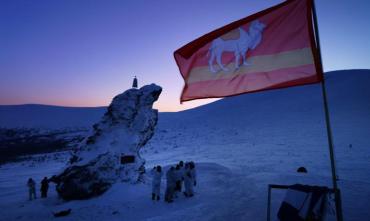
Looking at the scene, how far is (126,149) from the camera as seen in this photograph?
45.2 feet

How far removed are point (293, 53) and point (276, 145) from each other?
24.6 m

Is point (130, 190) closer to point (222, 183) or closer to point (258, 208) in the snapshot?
point (222, 183)

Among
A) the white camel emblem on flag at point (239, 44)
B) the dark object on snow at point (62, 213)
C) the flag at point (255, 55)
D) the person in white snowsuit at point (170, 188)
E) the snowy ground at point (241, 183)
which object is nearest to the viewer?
the flag at point (255, 55)

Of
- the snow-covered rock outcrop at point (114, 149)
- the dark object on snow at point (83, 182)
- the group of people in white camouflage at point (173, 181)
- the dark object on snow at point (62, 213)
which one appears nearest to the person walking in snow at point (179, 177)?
the group of people in white camouflage at point (173, 181)

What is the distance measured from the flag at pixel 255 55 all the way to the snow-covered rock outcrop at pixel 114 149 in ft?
23.2

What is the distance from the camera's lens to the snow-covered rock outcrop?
12508 mm

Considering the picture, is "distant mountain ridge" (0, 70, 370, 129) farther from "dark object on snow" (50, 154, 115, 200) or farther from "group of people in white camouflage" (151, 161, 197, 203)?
"dark object on snow" (50, 154, 115, 200)

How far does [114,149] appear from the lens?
→ 533 inches

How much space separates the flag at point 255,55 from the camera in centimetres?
610

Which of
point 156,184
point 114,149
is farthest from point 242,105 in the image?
point 156,184

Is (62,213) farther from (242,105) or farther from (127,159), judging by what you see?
(242,105)

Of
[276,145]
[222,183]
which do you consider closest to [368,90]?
[276,145]

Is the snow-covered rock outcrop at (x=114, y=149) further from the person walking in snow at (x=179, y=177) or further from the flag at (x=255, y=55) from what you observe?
the flag at (x=255, y=55)

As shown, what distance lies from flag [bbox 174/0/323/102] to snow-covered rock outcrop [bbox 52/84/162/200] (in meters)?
7.07
